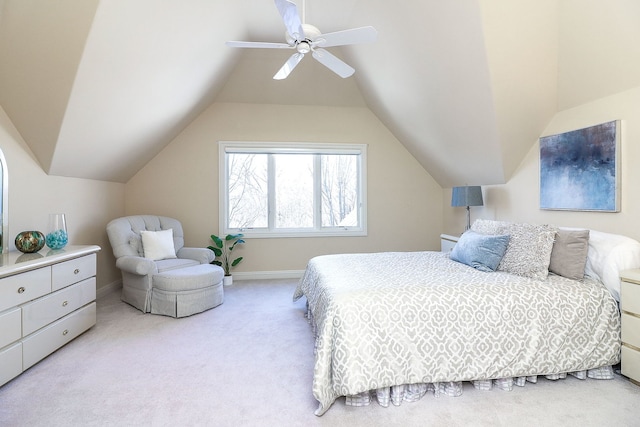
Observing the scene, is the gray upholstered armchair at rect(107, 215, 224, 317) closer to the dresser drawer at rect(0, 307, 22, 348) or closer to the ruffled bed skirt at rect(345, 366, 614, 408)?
the dresser drawer at rect(0, 307, 22, 348)

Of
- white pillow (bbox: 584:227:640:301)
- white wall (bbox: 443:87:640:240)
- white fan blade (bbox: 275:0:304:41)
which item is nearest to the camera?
white fan blade (bbox: 275:0:304:41)

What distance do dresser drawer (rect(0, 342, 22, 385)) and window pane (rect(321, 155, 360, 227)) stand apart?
3711 mm

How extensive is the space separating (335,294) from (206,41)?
2.91m

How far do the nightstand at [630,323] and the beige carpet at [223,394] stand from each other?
120mm

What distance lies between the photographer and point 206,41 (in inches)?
128

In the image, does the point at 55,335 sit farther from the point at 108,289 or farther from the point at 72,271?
the point at 108,289

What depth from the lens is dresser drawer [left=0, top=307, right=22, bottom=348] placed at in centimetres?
194

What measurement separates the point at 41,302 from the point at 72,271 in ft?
1.31

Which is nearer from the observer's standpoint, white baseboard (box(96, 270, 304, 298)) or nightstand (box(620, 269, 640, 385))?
nightstand (box(620, 269, 640, 385))

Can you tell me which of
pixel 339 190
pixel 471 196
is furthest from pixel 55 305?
pixel 471 196

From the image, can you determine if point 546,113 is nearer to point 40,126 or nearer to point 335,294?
point 335,294

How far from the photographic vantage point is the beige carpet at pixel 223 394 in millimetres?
1713

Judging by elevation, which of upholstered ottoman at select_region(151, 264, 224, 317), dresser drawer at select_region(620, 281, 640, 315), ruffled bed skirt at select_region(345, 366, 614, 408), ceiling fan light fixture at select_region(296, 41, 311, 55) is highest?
ceiling fan light fixture at select_region(296, 41, 311, 55)

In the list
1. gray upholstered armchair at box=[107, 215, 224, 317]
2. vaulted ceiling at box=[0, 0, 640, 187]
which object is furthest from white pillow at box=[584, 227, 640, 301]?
gray upholstered armchair at box=[107, 215, 224, 317]
